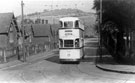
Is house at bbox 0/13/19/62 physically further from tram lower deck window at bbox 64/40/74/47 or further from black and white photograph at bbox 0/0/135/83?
tram lower deck window at bbox 64/40/74/47

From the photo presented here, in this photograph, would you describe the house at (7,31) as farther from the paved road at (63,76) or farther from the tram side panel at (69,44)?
the paved road at (63,76)

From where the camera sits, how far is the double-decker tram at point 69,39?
73.2 ft

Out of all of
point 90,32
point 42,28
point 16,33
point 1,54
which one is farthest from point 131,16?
point 90,32

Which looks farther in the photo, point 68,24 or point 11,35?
point 11,35

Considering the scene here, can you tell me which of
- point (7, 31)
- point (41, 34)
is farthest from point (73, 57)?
point (41, 34)

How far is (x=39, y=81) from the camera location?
13.6 m

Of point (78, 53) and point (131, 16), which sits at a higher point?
point (131, 16)

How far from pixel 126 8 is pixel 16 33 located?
24.4m

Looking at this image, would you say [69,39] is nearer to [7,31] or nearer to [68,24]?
[68,24]

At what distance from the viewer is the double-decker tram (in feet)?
73.2

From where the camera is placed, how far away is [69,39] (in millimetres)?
22312

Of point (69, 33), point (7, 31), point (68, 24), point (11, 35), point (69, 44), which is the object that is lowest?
point (69, 44)

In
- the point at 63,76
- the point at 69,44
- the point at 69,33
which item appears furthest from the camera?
the point at 69,44

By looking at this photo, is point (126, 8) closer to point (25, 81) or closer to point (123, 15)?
point (123, 15)
